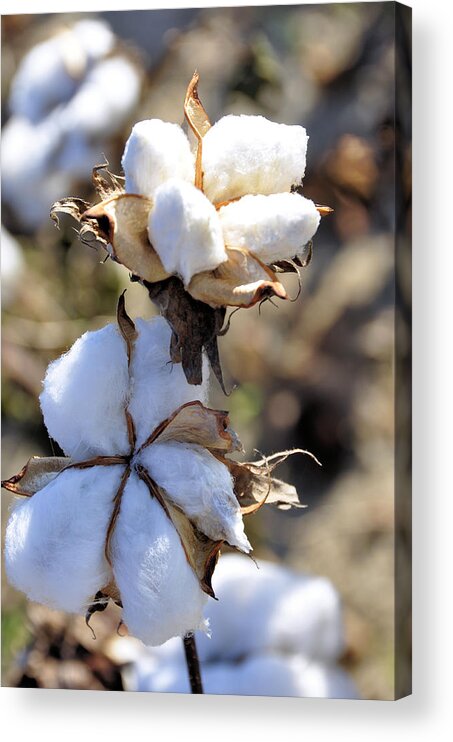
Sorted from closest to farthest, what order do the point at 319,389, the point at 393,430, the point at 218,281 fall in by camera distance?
the point at 218,281 < the point at 393,430 < the point at 319,389

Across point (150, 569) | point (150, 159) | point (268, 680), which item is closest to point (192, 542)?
point (150, 569)

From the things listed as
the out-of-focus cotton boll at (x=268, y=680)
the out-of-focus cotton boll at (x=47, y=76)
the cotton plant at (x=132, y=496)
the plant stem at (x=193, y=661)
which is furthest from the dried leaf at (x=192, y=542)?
the out-of-focus cotton boll at (x=47, y=76)

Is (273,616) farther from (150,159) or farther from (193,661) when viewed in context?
(150,159)

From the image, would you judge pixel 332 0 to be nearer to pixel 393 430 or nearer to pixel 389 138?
pixel 389 138

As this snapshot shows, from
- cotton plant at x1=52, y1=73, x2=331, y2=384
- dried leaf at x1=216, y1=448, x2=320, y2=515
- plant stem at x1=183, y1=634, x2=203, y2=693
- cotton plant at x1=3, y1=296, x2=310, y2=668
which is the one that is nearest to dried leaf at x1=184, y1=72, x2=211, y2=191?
cotton plant at x1=52, y1=73, x2=331, y2=384

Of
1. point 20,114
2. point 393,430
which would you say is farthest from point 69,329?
point 393,430

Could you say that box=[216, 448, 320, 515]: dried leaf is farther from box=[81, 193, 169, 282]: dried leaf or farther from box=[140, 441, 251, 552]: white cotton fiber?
box=[81, 193, 169, 282]: dried leaf

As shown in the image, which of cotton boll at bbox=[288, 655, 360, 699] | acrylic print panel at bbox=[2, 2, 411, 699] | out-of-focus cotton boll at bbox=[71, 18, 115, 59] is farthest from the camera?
out-of-focus cotton boll at bbox=[71, 18, 115, 59]
